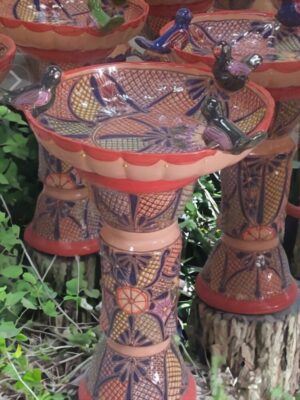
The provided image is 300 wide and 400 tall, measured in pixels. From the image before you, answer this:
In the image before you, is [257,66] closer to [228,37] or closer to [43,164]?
[228,37]

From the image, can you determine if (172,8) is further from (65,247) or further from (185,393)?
(185,393)

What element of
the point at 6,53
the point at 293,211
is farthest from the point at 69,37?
the point at 293,211

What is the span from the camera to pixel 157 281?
1499 millimetres

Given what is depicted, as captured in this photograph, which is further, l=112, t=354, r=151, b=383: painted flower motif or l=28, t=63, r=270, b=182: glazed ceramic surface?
l=112, t=354, r=151, b=383: painted flower motif

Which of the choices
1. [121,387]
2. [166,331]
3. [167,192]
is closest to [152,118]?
[167,192]

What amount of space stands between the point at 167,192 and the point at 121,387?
16.1 inches

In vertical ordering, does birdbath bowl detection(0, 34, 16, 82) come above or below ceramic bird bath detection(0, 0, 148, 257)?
above

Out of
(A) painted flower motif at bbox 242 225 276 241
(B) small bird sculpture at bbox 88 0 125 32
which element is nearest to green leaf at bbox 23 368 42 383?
(A) painted flower motif at bbox 242 225 276 241

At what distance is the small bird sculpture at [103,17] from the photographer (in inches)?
72.0

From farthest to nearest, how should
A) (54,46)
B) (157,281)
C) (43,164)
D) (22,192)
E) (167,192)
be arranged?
1. (22,192)
2. (43,164)
3. (54,46)
4. (157,281)
5. (167,192)

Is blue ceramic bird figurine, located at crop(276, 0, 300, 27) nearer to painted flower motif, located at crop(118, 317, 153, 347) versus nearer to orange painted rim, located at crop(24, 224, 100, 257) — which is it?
orange painted rim, located at crop(24, 224, 100, 257)

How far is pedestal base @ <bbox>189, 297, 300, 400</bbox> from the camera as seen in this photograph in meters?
1.86

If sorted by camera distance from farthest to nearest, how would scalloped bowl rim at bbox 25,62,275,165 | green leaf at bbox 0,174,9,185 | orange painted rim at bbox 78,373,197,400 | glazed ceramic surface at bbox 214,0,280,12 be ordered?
glazed ceramic surface at bbox 214,0,280,12
green leaf at bbox 0,174,9,185
orange painted rim at bbox 78,373,197,400
scalloped bowl rim at bbox 25,62,275,165

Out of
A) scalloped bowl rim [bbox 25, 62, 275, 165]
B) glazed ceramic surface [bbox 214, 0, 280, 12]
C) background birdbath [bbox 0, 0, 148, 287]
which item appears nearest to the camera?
scalloped bowl rim [bbox 25, 62, 275, 165]
